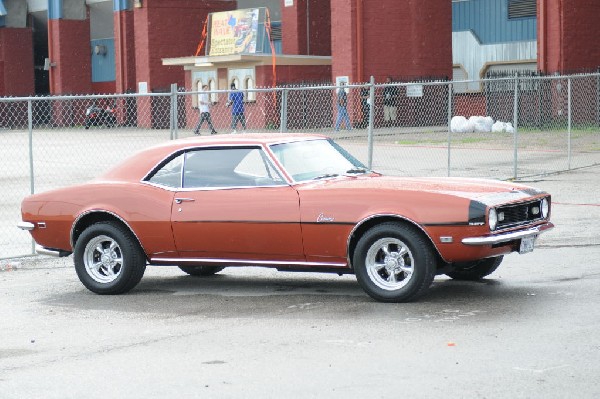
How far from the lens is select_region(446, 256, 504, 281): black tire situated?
9484 millimetres

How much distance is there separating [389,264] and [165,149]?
247 cm

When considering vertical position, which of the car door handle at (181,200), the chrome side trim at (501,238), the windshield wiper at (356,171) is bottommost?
the chrome side trim at (501,238)

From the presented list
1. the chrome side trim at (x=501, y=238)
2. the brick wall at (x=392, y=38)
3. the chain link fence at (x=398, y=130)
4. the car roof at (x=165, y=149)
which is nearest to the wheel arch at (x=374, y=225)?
the chrome side trim at (x=501, y=238)

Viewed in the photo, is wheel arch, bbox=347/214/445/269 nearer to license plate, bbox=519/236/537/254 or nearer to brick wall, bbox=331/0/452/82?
license plate, bbox=519/236/537/254

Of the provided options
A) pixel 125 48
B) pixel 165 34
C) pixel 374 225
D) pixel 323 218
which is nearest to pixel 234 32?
pixel 165 34

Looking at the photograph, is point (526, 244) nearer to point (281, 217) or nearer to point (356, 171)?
point (356, 171)

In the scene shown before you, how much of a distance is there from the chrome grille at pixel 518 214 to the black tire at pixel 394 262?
60 cm

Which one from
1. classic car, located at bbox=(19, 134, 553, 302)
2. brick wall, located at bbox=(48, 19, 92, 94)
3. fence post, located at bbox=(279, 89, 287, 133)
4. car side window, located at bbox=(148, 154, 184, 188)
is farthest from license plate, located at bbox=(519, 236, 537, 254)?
brick wall, located at bbox=(48, 19, 92, 94)

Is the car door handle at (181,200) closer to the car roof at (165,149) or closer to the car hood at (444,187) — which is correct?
the car roof at (165,149)

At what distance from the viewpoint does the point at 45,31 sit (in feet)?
202

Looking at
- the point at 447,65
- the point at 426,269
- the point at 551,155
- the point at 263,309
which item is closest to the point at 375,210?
the point at 426,269

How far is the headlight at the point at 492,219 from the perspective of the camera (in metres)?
8.40

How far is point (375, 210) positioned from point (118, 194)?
2.43 meters

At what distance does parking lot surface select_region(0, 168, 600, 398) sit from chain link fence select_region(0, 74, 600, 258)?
424 cm
